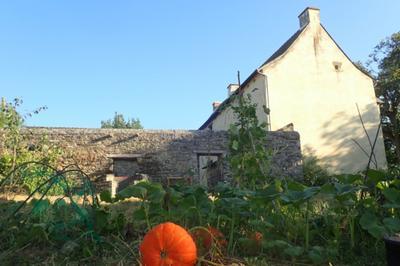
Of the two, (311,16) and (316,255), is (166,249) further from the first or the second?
(311,16)

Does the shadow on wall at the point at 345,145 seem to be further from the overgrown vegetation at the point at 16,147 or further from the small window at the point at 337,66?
the overgrown vegetation at the point at 16,147

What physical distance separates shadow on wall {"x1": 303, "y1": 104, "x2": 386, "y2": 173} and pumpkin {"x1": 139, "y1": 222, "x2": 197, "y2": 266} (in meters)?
15.2

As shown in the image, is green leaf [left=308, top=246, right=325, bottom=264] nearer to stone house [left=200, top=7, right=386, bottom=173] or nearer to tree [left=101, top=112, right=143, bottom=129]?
stone house [left=200, top=7, right=386, bottom=173]

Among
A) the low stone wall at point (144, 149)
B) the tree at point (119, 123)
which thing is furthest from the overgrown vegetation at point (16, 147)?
the tree at point (119, 123)

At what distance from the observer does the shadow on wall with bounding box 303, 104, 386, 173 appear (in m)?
16.8

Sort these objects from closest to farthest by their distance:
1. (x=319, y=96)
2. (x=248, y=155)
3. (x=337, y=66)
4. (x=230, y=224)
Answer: (x=230, y=224)
(x=248, y=155)
(x=319, y=96)
(x=337, y=66)

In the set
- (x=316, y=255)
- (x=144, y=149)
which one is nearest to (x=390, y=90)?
(x=144, y=149)

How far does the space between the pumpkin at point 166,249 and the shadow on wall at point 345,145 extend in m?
15.2

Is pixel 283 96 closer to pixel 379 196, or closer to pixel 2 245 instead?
pixel 379 196

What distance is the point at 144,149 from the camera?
46.8 feet

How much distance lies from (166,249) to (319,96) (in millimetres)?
16355

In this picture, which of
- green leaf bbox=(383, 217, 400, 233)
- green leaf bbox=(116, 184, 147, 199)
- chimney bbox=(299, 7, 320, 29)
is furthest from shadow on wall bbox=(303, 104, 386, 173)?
green leaf bbox=(116, 184, 147, 199)

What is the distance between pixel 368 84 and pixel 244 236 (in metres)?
17.4

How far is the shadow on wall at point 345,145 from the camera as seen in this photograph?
16.8m
